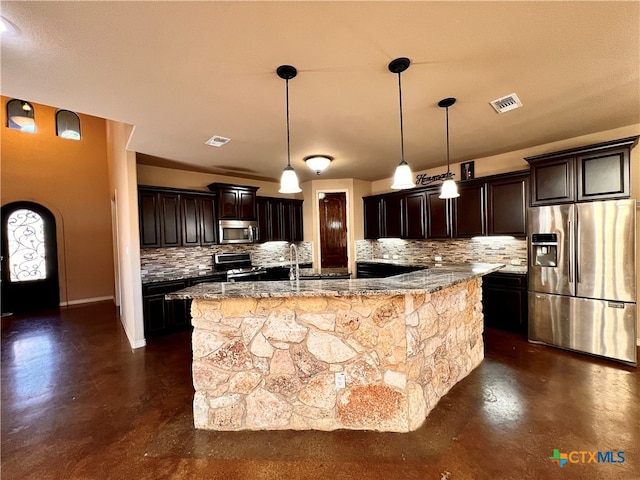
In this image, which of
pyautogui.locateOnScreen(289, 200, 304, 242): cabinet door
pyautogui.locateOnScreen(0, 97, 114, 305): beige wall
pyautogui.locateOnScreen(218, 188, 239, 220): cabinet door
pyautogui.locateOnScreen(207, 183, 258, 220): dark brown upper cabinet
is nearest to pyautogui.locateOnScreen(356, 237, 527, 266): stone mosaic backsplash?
pyautogui.locateOnScreen(289, 200, 304, 242): cabinet door

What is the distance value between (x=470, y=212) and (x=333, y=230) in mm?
2629

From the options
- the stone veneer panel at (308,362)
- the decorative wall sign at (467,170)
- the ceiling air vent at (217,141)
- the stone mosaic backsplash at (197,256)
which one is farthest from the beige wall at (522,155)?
the ceiling air vent at (217,141)

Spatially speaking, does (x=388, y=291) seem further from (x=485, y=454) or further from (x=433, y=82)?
(x=433, y=82)

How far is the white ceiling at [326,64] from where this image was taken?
4.95 feet

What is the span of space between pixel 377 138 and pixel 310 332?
8.38 feet

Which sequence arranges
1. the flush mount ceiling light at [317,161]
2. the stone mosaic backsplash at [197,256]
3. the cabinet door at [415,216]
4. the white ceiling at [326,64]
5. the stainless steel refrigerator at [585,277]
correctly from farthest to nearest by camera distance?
the cabinet door at [415,216]
the stone mosaic backsplash at [197,256]
the flush mount ceiling light at [317,161]
the stainless steel refrigerator at [585,277]
the white ceiling at [326,64]

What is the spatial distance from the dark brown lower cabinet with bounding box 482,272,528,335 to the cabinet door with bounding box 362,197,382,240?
7.36 ft

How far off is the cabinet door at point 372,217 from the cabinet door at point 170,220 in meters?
3.57

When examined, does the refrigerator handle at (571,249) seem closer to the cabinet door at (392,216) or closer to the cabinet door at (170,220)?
the cabinet door at (392,216)

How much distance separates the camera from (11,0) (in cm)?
138

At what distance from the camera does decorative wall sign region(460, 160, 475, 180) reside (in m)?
4.64

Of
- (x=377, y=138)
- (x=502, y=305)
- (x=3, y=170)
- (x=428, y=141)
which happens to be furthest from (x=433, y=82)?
(x=3, y=170)

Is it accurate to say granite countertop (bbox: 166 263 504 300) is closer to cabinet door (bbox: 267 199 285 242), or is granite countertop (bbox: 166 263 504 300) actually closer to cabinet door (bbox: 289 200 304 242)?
cabinet door (bbox: 267 199 285 242)

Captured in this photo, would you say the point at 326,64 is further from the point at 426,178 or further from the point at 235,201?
the point at 426,178
